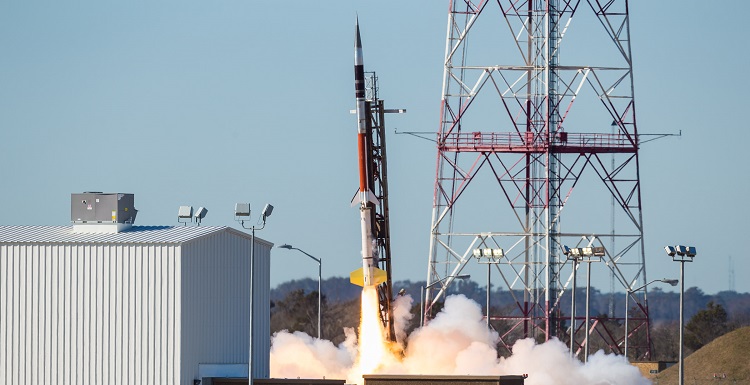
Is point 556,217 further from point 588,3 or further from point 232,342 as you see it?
point 232,342

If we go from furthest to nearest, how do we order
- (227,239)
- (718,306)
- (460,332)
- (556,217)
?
(718,306) < (556,217) < (460,332) < (227,239)

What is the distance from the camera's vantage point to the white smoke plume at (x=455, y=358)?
84.6m

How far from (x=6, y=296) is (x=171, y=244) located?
769cm

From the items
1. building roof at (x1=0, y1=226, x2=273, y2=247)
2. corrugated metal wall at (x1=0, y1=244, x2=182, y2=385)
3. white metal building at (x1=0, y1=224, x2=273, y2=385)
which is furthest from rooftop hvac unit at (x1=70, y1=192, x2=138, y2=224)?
corrugated metal wall at (x1=0, y1=244, x2=182, y2=385)

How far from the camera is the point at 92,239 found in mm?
76500

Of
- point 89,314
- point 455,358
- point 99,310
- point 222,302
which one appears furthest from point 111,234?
point 455,358

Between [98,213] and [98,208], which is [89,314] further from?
[98,208]

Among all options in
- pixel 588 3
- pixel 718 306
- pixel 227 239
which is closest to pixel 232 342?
pixel 227 239

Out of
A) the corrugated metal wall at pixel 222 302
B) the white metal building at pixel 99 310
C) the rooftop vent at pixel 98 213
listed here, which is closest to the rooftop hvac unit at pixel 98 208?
the rooftop vent at pixel 98 213

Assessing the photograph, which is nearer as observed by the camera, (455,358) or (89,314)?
(89,314)

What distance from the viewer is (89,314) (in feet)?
247

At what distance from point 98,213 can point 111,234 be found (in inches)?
62.9

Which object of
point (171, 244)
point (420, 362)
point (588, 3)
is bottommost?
point (420, 362)

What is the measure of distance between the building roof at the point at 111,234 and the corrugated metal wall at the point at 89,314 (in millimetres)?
473
